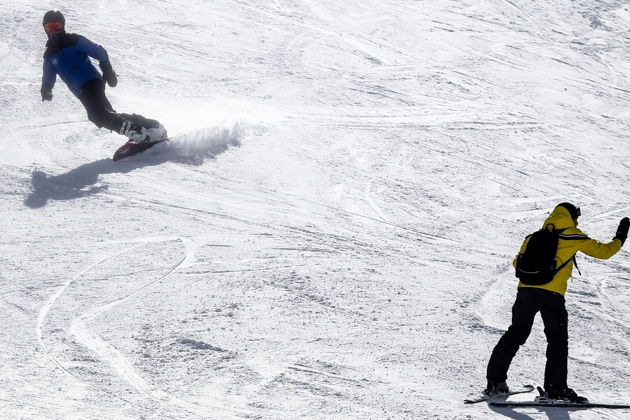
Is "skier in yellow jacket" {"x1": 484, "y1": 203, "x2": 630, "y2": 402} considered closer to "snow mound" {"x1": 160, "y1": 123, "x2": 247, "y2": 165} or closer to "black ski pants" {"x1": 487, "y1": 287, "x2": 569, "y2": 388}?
"black ski pants" {"x1": 487, "y1": 287, "x2": 569, "y2": 388}

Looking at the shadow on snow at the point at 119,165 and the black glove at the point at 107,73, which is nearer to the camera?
the shadow on snow at the point at 119,165

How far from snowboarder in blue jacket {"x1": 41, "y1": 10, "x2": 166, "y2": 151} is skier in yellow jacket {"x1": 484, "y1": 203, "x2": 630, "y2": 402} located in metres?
5.95

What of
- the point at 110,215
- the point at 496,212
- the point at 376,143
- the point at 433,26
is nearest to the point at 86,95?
the point at 110,215

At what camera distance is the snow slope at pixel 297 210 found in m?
6.11

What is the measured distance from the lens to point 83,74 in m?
10.4

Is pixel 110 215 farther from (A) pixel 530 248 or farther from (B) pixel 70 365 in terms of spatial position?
(A) pixel 530 248

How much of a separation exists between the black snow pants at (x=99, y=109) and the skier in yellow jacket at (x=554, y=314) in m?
5.96

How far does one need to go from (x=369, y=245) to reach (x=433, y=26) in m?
10.3

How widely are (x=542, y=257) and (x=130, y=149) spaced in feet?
20.1

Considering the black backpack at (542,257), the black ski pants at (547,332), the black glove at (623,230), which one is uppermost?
the black glove at (623,230)

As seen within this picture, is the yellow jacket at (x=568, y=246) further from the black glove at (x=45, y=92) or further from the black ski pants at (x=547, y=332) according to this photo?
the black glove at (x=45, y=92)

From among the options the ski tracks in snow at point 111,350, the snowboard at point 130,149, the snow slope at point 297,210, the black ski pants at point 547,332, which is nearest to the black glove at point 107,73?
the snowboard at point 130,149

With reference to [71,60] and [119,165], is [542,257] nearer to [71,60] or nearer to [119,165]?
[119,165]

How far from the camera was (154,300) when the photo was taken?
7109 millimetres
